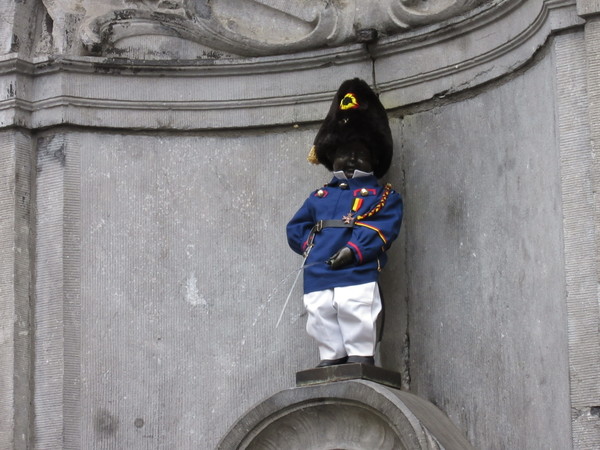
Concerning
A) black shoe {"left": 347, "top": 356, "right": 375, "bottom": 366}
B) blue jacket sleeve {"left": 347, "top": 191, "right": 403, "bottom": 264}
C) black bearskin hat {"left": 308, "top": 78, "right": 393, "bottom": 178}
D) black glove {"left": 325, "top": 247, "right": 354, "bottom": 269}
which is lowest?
black shoe {"left": 347, "top": 356, "right": 375, "bottom": 366}

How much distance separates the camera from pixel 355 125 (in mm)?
8141

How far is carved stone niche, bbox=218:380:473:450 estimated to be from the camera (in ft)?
24.3

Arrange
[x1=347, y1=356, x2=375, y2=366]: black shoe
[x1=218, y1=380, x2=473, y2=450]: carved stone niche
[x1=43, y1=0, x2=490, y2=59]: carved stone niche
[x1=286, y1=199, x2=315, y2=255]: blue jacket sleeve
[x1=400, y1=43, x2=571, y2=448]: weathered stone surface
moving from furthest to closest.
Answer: [x1=43, y1=0, x2=490, y2=59]: carved stone niche → [x1=286, y1=199, x2=315, y2=255]: blue jacket sleeve → [x1=347, y1=356, x2=375, y2=366]: black shoe → [x1=400, y1=43, x2=571, y2=448]: weathered stone surface → [x1=218, y1=380, x2=473, y2=450]: carved stone niche

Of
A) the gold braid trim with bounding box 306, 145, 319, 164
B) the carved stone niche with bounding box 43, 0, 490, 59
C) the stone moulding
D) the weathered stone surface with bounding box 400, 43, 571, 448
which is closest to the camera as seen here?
the weathered stone surface with bounding box 400, 43, 571, 448

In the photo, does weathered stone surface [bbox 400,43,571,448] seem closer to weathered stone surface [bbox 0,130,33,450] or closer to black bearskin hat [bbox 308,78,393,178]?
black bearskin hat [bbox 308,78,393,178]

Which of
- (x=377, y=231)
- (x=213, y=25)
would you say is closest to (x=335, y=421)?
(x=377, y=231)

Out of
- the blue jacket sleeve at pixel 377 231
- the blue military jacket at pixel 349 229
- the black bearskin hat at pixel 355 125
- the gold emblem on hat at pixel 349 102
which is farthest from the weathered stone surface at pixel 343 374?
the gold emblem on hat at pixel 349 102

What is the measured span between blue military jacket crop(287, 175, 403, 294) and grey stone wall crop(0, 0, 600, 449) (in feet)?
1.29

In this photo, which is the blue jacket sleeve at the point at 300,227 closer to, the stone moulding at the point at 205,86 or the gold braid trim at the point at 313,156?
the gold braid trim at the point at 313,156

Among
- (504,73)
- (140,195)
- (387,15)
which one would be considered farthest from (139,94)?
(504,73)

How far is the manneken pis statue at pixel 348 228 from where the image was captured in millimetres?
7812

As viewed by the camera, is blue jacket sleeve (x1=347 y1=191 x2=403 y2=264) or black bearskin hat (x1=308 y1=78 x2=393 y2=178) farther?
black bearskin hat (x1=308 y1=78 x2=393 y2=178)

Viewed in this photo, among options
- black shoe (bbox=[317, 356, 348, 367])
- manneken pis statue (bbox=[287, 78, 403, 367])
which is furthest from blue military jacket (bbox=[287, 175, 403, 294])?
Result: black shoe (bbox=[317, 356, 348, 367])

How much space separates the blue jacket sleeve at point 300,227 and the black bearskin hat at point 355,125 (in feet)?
0.88
